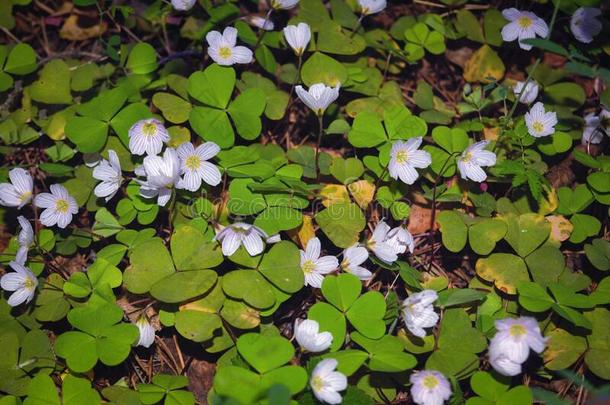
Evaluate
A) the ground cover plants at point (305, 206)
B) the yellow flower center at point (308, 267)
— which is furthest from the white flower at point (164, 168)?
the yellow flower center at point (308, 267)

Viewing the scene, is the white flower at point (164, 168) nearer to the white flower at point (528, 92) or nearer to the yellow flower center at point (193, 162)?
the yellow flower center at point (193, 162)

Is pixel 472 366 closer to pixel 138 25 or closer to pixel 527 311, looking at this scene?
pixel 527 311

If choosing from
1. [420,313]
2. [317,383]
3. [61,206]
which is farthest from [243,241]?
[61,206]

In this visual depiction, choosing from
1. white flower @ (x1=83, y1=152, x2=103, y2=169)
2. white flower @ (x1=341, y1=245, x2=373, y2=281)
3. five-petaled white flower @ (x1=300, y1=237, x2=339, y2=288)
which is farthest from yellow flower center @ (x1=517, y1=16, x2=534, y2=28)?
white flower @ (x1=83, y1=152, x2=103, y2=169)

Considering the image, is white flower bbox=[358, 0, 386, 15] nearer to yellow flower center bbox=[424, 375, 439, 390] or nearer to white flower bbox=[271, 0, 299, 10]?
white flower bbox=[271, 0, 299, 10]

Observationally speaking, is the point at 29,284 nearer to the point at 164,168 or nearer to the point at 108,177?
the point at 108,177
